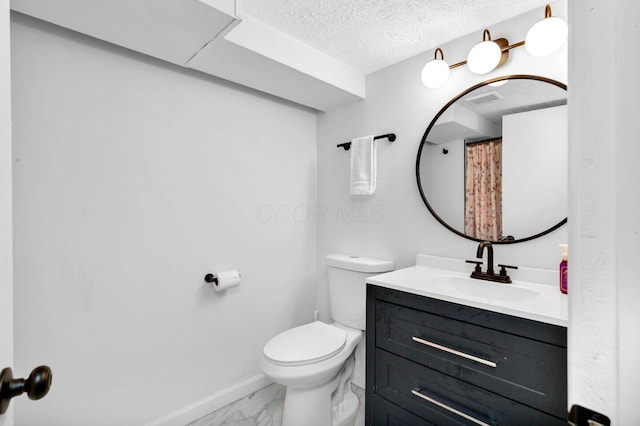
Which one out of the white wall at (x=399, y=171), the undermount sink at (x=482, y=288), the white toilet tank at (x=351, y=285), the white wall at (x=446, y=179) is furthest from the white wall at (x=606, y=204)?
the white toilet tank at (x=351, y=285)

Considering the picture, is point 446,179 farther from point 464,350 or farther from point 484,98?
point 464,350

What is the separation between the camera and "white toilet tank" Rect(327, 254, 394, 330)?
6.13 feet

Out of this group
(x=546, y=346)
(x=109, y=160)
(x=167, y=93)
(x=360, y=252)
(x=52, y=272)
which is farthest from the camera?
(x=360, y=252)

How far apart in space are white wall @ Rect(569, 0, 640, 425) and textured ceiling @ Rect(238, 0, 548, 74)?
3.90ft

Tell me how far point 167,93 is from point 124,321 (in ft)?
3.98

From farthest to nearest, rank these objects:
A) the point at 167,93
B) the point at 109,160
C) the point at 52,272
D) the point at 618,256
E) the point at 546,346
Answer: the point at 167,93, the point at 109,160, the point at 52,272, the point at 546,346, the point at 618,256

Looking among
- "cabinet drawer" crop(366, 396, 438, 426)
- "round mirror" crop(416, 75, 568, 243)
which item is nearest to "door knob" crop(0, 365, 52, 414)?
"cabinet drawer" crop(366, 396, 438, 426)

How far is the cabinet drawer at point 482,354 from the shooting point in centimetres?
101

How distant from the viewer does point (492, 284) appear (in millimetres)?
1468

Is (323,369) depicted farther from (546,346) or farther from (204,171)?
(204,171)

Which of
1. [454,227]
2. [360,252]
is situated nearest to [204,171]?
[360,252]

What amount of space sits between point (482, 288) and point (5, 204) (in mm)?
1668

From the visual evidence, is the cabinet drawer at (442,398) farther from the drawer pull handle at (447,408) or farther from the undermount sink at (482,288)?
the undermount sink at (482,288)

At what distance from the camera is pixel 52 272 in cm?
135
